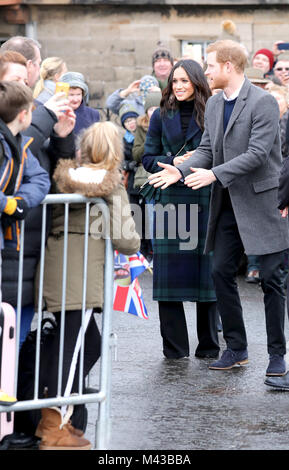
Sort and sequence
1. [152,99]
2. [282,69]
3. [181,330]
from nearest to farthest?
[181,330] < [152,99] < [282,69]

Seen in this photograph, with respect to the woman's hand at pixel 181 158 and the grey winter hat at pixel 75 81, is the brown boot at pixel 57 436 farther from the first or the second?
the grey winter hat at pixel 75 81

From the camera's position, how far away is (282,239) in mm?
7277

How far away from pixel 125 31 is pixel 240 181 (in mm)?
12908

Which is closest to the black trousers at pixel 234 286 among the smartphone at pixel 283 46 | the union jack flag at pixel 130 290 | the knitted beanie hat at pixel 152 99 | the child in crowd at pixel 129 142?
the union jack flag at pixel 130 290

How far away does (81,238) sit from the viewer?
5.66m

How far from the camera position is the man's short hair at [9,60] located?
600 cm

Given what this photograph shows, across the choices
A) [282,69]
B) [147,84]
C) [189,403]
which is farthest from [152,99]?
[189,403]

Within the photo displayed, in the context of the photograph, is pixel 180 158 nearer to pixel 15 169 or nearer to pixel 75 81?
pixel 75 81

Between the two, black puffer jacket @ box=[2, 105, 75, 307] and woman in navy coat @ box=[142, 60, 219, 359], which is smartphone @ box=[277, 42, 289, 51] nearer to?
woman in navy coat @ box=[142, 60, 219, 359]

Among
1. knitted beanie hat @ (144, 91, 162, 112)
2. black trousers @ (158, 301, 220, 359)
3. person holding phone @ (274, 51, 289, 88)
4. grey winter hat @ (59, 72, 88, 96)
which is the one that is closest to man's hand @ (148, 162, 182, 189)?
black trousers @ (158, 301, 220, 359)

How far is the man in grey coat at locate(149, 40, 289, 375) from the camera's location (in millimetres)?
7141

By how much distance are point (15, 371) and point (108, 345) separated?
0.51 meters

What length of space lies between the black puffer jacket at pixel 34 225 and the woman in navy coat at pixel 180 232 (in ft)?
6.80
